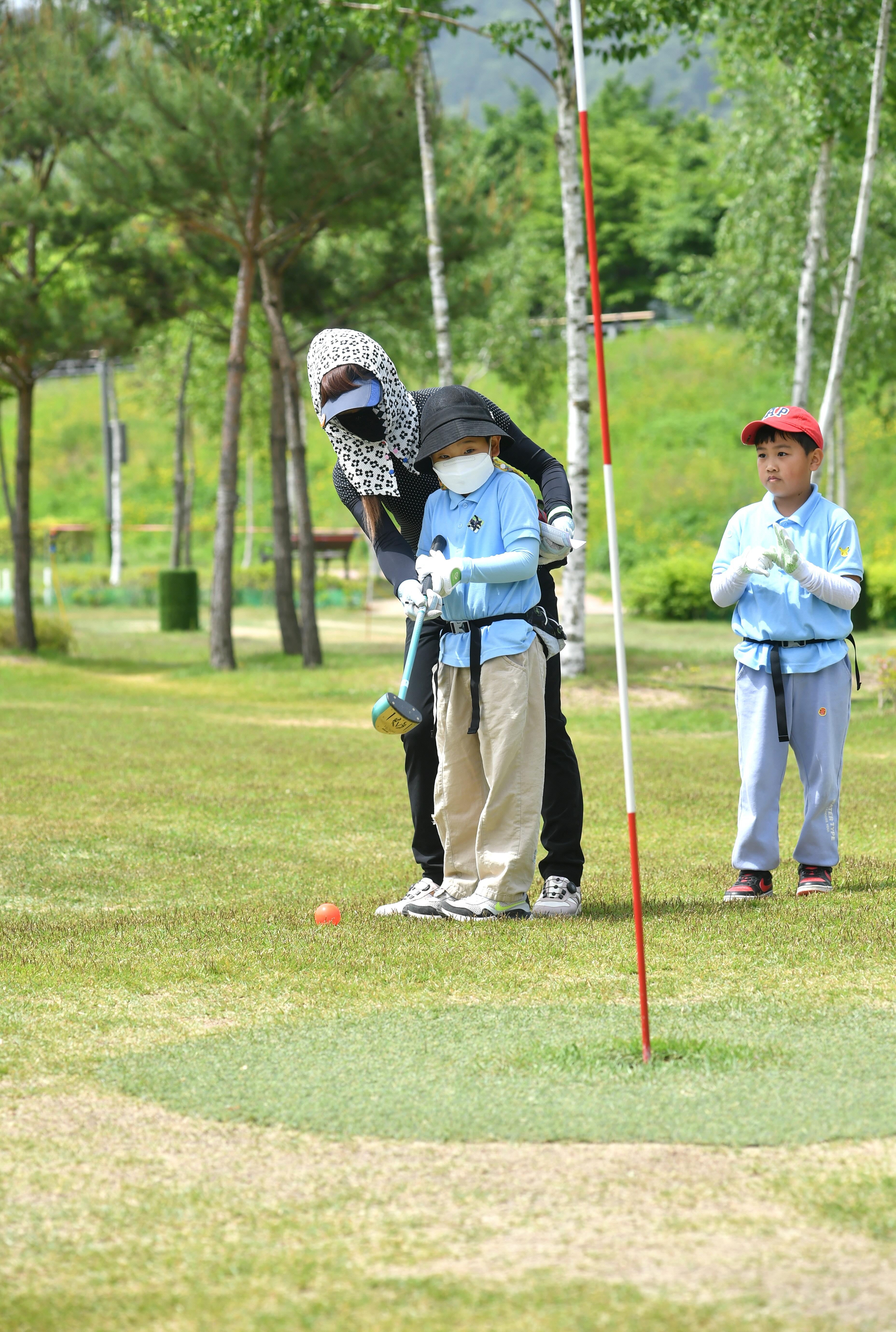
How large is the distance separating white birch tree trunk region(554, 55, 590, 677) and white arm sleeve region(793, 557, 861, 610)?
9.60 m

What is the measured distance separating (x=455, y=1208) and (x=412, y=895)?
2.77 metres

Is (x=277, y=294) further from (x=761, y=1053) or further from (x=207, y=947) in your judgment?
(x=761, y=1053)

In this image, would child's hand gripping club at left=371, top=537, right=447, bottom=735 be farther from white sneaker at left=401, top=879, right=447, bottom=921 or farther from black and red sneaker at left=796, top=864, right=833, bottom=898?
black and red sneaker at left=796, top=864, right=833, bottom=898

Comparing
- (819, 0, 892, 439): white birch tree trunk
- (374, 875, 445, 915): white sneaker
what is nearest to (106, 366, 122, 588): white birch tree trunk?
(819, 0, 892, 439): white birch tree trunk

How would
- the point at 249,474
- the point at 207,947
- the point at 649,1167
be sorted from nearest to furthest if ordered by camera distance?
the point at 649,1167, the point at 207,947, the point at 249,474

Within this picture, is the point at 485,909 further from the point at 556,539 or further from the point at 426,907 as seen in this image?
the point at 556,539

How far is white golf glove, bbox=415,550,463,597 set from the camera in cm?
Answer: 484

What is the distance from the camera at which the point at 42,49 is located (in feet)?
61.0

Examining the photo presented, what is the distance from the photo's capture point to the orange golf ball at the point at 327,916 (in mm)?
5379

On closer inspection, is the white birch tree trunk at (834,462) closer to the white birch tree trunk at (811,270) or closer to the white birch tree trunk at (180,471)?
the white birch tree trunk at (811,270)

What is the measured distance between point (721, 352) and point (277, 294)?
29236 millimetres

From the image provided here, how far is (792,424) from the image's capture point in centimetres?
540

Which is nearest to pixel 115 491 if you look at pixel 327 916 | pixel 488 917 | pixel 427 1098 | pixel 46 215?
pixel 46 215

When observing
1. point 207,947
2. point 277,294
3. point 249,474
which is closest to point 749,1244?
point 207,947
